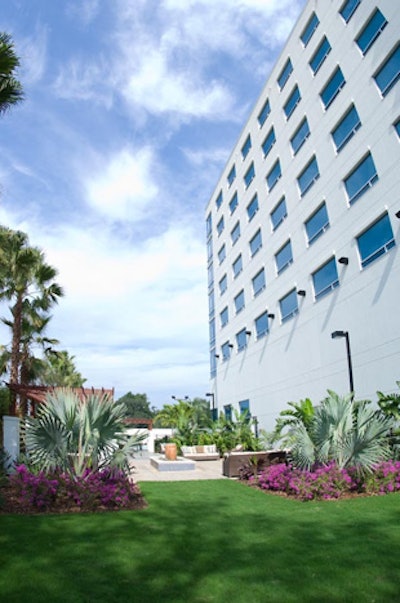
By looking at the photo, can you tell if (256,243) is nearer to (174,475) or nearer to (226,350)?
(226,350)

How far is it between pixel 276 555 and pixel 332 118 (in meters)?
20.3

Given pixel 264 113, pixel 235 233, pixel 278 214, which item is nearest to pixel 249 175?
pixel 264 113

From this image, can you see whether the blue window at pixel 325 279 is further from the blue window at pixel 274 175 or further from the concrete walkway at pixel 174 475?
the concrete walkway at pixel 174 475

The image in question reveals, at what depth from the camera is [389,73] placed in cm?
1731

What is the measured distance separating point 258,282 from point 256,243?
2793mm

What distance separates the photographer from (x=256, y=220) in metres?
30.7

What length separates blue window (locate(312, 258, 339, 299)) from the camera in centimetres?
2048

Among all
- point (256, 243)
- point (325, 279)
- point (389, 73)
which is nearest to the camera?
point (389, 73)

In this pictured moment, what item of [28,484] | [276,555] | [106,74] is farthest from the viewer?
[106,74]

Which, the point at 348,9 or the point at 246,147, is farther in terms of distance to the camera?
the point at 246,147

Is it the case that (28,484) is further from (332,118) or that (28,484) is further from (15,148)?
(332,118)

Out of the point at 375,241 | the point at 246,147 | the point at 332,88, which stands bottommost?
the point at 375,241

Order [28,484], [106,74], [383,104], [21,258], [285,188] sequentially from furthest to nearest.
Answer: [285,188], [21,258], [383,104], [106,74], [28,484]

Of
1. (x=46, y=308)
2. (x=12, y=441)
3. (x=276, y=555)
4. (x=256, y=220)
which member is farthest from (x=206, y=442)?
(x=276, y=555)
